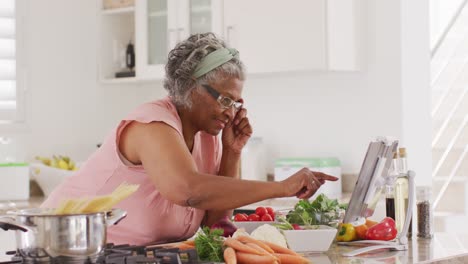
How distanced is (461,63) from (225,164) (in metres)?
3.28

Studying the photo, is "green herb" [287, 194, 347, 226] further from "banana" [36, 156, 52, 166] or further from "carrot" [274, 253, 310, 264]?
"banana" [36, 156, 52, 166]

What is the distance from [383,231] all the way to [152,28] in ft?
10.0

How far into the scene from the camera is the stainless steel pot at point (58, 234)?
202cm

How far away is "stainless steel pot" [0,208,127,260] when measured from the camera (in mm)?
2020

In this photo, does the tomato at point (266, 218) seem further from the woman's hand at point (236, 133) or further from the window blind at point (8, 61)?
the window blind at point (8, 61)

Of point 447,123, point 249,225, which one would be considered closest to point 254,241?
point 249,225

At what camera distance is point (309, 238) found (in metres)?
2.47

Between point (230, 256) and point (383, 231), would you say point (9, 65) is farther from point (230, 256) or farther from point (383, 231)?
point (230, 256)

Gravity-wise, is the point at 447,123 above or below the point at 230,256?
above

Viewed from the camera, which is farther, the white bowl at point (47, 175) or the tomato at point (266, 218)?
the white bowl at point (47, 175)

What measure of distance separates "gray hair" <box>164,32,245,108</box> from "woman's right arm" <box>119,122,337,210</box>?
25cm

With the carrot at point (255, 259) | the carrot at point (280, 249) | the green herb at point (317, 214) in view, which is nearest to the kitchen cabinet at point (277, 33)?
the green herb at point (317, 214)

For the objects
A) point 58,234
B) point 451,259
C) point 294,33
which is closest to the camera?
point 58,234

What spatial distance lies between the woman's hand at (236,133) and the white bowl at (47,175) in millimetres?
2124
